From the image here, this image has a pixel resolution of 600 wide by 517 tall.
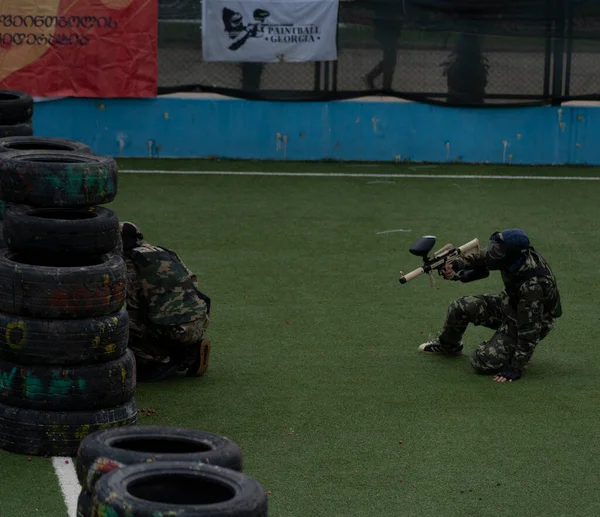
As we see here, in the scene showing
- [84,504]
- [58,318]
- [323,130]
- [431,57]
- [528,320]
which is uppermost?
[431,57]

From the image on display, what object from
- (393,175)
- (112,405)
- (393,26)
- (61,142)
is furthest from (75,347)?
(393,26)

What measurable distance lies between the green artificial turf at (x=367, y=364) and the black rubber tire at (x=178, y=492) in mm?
1643

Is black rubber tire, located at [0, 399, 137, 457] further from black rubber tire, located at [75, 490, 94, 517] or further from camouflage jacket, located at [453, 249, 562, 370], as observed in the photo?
camouflage jacket, located at [453, 249, 562, 370]

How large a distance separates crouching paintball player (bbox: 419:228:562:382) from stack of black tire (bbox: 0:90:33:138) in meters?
4.01

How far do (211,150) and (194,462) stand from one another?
12281 mm

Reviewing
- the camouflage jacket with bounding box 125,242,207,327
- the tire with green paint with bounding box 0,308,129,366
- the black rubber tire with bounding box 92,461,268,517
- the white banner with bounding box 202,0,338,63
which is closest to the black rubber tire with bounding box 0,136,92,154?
the camouflage jacket with bounding box 125,242,207,327

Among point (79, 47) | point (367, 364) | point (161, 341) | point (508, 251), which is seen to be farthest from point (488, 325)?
point (79, 47)

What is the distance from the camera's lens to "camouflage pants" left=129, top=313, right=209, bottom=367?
8.38 metres

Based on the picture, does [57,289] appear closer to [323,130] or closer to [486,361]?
[486,361]

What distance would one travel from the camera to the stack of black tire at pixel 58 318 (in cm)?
686

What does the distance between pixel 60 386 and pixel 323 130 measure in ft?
34.1

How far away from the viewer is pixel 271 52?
16.7m

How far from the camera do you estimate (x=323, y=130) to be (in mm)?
16859

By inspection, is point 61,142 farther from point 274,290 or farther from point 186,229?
point 186,229
